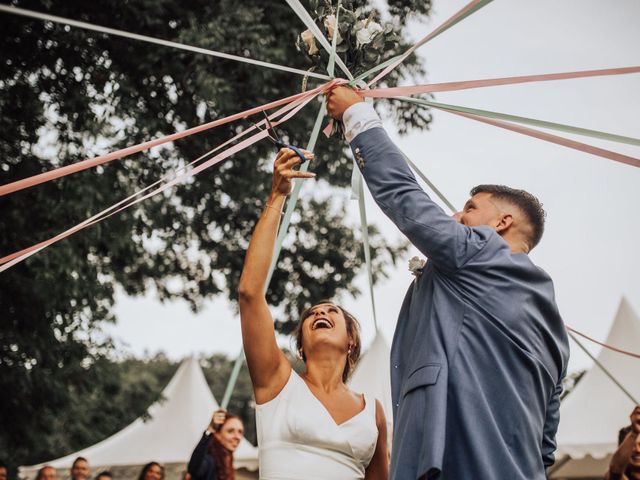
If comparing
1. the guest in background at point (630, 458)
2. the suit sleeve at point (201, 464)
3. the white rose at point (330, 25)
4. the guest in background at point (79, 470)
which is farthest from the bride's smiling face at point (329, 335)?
the guest in background at point (79, 470)


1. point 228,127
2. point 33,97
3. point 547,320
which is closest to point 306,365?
point 547,320

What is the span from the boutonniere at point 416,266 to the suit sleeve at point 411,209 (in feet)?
0.79

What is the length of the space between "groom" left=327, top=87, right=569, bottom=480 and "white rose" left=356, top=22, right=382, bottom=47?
1.74 ft

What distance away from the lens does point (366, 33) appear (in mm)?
2854

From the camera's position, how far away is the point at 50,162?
27.8 ft

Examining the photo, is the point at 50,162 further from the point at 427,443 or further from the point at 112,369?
the point at 427,443

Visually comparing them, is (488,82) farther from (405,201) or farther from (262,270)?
(262,270)

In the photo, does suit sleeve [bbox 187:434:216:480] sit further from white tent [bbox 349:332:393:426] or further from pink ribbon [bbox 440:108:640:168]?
white tent [bbox 349:332:393:426]

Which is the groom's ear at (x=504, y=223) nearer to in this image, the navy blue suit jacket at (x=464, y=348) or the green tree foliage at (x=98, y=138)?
the navy blue suit jacket at (x=464, y=348)

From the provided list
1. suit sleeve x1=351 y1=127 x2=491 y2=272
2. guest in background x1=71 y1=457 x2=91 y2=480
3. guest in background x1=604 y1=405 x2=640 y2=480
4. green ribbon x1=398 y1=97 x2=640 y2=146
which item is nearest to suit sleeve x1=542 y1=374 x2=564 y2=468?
suit sleeve x1=351 y1=127 x2=491 y2=272

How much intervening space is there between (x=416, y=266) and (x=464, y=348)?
41 centimetres

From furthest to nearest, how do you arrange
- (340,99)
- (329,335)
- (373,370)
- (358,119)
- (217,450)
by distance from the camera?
(373,370) < (217,450) < (329,335) < (340,99) < (358,119)

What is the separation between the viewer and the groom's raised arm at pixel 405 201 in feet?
7.09

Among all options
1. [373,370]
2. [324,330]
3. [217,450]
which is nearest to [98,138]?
[217,450]
